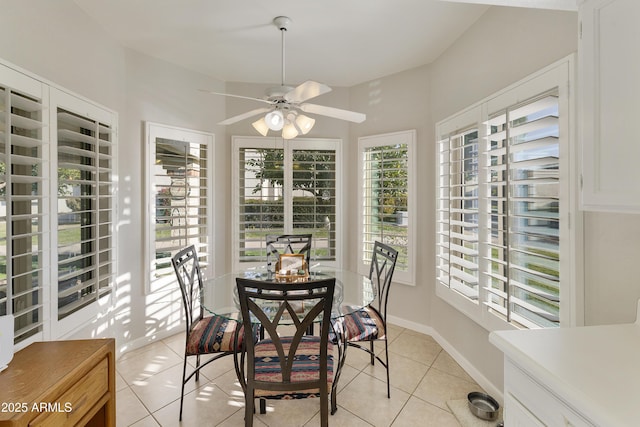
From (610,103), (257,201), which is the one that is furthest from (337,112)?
(257,201)

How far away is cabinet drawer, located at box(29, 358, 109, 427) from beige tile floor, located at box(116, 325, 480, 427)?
729mm

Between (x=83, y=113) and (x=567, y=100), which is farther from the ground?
(x=83, y=113)

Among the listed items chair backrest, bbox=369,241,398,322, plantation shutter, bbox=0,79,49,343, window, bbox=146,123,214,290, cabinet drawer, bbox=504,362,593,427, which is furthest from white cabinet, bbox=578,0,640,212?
window, bbox=146,123,214,290

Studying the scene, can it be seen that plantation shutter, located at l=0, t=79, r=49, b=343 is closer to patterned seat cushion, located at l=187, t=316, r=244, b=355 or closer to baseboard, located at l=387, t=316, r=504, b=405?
patterned seat cushion, located at l=187, t=316, r=244, b=355

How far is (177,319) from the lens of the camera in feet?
11.4

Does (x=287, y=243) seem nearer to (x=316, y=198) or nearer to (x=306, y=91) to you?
(x=316, y=198)

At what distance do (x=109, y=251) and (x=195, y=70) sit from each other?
7.16 ft

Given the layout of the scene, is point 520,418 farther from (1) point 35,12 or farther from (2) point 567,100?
(1) point 35,12

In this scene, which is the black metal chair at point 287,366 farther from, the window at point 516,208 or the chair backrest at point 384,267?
the window at point 516,208

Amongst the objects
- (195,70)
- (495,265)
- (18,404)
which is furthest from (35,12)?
(495,265)

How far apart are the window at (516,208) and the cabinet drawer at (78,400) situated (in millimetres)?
2420

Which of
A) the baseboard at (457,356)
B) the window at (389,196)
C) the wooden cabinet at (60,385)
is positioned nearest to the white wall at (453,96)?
the baseboard at (457,356)

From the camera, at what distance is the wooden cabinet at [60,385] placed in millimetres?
1158

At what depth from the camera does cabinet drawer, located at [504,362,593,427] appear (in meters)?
0.93
